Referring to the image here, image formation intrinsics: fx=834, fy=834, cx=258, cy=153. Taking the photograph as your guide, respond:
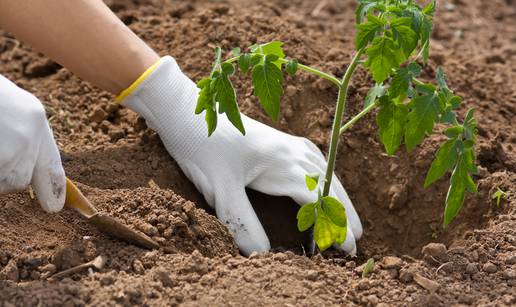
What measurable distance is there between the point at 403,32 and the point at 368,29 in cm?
9

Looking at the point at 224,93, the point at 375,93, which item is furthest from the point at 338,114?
the point at 224,93

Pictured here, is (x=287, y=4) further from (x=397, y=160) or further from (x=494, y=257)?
(x=494, y=257)

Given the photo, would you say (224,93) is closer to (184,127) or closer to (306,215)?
(306,215)

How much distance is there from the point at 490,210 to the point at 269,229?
74 cm

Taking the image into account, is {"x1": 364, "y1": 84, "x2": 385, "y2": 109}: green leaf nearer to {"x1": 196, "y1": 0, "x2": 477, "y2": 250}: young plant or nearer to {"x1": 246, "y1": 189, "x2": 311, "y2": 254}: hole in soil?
{"x1": 196, "y1": 0, "x2": 477, "y2": 250}: young plant

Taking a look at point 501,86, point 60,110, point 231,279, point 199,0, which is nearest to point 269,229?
point 231,279

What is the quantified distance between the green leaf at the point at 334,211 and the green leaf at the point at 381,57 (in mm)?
367

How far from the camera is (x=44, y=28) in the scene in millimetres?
2730

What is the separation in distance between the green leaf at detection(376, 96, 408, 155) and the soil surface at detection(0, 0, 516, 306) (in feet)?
1.20

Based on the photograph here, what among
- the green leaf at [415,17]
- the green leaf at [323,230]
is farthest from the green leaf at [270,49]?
the green leaf at [323,230]

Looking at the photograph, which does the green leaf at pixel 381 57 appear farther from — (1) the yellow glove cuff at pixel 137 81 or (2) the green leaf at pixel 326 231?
(1) the yellow glove cuff at pixel 137 81

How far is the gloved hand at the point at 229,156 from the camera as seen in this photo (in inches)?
106

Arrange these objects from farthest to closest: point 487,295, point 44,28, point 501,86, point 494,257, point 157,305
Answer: point 501,86 < point 44,28 < point 494,257 < point 487,295 < point 157,305

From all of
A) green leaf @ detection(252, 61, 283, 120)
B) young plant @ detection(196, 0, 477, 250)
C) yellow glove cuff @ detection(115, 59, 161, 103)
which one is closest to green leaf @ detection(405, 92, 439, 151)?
young plant @ detection(196, 0, 477, 250)
